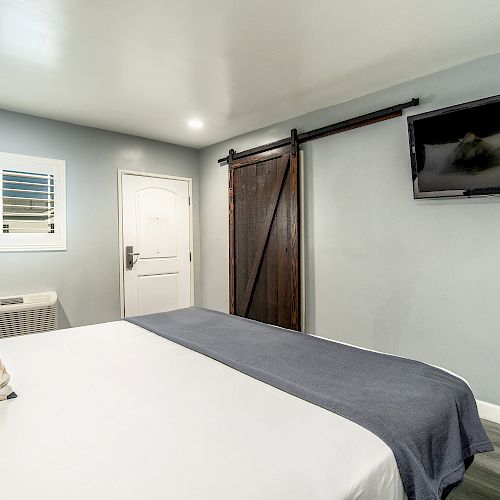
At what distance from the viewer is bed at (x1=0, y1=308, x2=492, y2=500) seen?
0.87m

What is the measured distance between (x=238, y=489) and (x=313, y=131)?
3.21 m

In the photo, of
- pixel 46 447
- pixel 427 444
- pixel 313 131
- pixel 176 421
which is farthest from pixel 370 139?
pixel 46 447

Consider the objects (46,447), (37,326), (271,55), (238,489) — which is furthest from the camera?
(37,326)

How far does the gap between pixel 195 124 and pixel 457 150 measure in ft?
8.42

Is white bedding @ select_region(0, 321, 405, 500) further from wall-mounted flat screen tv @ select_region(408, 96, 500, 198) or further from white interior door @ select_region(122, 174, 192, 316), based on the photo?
white interior door @ select_region(122, 174, 192, 316)

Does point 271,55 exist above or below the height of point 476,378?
above

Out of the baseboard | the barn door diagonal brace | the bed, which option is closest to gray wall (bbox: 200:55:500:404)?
the baseboard

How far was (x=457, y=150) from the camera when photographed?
2473mm

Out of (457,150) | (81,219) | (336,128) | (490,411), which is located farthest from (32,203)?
(490,411)

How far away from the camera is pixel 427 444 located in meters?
1.14

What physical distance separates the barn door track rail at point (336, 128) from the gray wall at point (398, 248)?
0.06 meters

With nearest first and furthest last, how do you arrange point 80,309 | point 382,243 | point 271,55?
point 271,55, point 382,243, point 80,309

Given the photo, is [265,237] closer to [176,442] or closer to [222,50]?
[222,50]

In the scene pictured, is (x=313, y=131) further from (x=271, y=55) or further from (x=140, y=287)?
(x=140, y=287)
